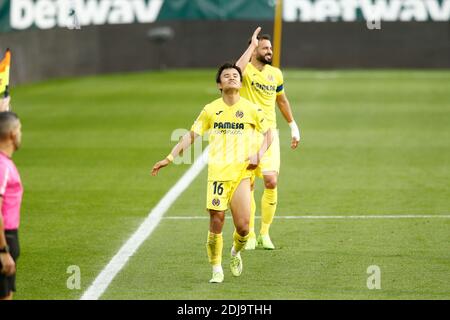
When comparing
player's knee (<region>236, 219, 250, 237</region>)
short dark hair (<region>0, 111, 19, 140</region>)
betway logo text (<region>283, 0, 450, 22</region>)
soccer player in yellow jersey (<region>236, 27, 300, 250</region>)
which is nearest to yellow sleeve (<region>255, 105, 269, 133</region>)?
player's knee (<region>236, 219, 250, 237</region>)

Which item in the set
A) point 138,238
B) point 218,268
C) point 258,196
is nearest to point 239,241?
point 218,268

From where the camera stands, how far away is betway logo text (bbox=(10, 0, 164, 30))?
32.8 meters

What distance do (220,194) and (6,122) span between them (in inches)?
122

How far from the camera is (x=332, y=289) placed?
36.4 feet

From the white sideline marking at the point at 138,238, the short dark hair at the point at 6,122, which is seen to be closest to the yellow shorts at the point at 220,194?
the white sideline marking at the point at 138,238

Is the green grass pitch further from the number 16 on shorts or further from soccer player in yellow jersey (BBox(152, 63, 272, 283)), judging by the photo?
the number 16 on shorts

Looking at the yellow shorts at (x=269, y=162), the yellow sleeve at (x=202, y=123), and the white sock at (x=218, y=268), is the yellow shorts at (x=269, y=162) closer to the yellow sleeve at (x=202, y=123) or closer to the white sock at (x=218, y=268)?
the yellow sleeve at (x=202, y=123)

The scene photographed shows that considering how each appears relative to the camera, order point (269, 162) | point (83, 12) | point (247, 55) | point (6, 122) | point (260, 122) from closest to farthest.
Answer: point (6, 122), point (260, 122), point (247, 55), point (269, 162), point (83, 12)

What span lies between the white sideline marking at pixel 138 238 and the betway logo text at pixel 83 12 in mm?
14119

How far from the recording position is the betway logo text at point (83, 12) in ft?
108

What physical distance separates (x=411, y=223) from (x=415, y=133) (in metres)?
9.45

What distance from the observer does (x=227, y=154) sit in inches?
455

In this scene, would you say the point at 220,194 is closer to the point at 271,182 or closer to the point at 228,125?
the point at 228,125

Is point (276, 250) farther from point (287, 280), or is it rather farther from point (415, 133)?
point (415, 133)
